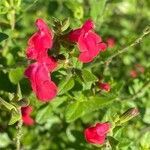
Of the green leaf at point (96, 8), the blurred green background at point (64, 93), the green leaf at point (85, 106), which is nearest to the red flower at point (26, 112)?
the blurred green background at point (64, 93)

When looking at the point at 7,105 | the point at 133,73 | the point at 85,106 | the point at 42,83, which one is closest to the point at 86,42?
the point at 42,83

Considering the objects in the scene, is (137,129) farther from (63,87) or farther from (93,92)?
(63,87)

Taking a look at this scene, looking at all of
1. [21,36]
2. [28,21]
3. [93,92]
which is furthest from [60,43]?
[28,21]

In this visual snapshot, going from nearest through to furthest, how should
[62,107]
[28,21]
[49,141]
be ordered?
[62,107]
[49,141]
[28,21]

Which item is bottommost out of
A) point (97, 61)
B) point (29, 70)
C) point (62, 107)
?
point (62, 107)

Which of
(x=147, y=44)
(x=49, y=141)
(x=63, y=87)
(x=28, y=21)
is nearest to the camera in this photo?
(x=63, y=87)

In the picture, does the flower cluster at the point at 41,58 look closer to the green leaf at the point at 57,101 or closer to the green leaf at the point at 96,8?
the green leaf at the point at 57,101
